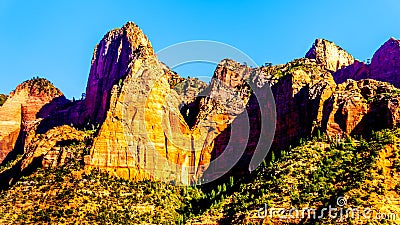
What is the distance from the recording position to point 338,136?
131 m

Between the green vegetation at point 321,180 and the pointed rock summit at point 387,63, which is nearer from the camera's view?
the green vegetation at point 321,180

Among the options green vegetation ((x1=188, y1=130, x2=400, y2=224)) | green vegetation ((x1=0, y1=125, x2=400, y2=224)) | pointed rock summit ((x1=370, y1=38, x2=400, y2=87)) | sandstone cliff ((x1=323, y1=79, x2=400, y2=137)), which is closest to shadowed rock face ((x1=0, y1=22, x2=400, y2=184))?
sandstone cliff ((x1=323, y1=79, x2=400, y2=137))

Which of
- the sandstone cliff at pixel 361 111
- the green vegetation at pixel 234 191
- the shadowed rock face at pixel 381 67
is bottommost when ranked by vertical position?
the green vegetation at pixel 234 191

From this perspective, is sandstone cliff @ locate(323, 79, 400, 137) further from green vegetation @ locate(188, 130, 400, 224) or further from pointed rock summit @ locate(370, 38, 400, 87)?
pointed rock summit @ locate(370, 38, 400, 87)

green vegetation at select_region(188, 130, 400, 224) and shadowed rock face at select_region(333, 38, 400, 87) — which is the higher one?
shadowed rock face at select_region(333, 38, 400, 87)

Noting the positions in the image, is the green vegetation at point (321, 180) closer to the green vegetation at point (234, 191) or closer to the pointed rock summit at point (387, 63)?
the green vegetation at point (234, 191)

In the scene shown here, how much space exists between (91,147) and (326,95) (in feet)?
151

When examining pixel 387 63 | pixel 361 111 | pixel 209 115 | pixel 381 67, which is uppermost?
pixel 387 63

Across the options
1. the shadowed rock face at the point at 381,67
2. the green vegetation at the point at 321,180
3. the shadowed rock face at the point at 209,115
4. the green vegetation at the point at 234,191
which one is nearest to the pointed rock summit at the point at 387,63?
the shadowed rock face at the point at 381,67

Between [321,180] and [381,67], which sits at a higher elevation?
[381,67]

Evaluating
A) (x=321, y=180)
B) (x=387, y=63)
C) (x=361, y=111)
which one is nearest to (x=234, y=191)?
(x=321, y=180)

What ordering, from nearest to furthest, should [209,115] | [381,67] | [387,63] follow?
[209,115] < [387,63] < [381,67]

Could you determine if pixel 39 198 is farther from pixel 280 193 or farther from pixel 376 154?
pixel 376 154

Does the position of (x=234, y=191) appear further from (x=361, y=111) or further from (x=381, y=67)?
(x=381, y=67)
